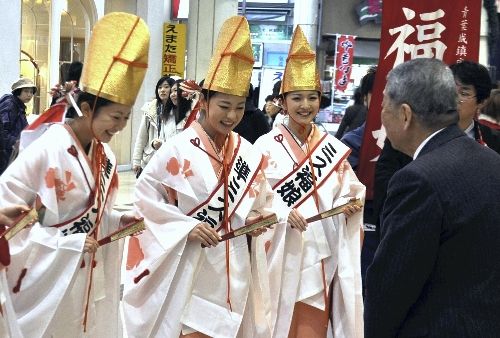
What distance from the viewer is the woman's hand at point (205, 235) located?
3.83 meters

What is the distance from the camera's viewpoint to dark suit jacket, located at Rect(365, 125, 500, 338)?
2209mm

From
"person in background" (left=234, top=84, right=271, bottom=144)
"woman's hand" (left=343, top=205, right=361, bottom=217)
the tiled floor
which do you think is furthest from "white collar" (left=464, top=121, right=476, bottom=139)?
the tiled floor

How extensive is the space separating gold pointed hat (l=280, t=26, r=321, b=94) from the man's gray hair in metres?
2.36

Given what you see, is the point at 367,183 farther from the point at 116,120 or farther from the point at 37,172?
the point at 37,172

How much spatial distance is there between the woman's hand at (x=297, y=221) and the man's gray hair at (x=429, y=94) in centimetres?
213

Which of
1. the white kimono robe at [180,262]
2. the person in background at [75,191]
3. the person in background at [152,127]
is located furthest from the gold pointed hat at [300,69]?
the person in background at [152,127]

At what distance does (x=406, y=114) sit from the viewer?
232cm

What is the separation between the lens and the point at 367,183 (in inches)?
183

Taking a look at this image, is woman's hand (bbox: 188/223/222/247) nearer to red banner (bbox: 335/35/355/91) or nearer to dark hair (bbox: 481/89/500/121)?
dark hair (bbox: 481/89/500/121)

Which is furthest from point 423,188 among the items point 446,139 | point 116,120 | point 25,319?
point 25,319

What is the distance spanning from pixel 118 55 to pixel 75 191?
0.65 metres

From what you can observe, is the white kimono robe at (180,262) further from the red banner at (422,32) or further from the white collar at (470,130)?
the white collar at (470,130)

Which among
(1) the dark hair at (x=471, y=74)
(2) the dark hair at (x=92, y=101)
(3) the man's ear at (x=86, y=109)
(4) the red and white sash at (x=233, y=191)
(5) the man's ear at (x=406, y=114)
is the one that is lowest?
(4) the red and white sash at (x=233, y=191)

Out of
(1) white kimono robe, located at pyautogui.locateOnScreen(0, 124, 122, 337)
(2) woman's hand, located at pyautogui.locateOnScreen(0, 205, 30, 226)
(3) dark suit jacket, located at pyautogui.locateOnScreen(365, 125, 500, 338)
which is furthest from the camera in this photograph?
(1) white kimono robe, located at pyautogui.locateOnScreen(0, 124, 122, 337)
